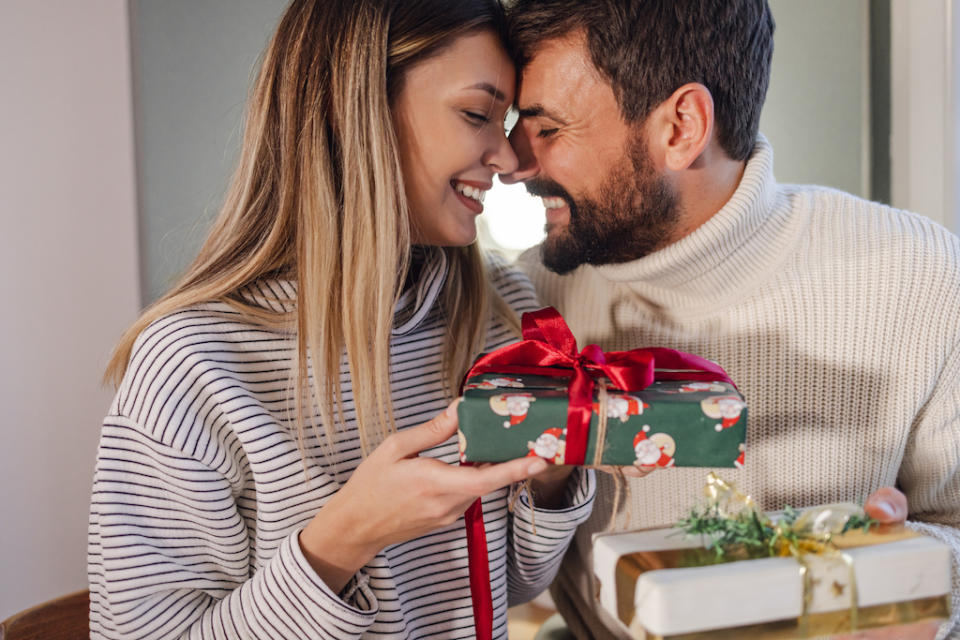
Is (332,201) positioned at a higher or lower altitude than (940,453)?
higher

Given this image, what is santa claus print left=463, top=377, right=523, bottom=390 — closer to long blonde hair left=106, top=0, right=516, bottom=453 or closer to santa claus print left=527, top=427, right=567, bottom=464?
santa claus print left=527, top=427, right=567, bottom=464

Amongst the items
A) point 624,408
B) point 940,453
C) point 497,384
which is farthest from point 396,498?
point 940,453

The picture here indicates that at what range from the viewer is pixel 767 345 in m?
1.24

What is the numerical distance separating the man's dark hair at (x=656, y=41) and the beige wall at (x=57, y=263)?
92cm

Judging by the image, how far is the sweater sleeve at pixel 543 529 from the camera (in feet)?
3.71

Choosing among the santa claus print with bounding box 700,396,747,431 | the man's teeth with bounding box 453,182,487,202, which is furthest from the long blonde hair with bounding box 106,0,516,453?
the santa claus print with bounding box 700,396,747,431

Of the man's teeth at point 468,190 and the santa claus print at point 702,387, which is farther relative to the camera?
the man's teeth at point 468,190

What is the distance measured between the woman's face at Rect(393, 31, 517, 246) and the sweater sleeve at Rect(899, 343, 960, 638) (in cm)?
76

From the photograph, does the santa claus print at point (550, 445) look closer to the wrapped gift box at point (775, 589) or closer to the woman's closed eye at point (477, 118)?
the wrapped gift box at point (775, 589)

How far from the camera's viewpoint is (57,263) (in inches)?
63.2

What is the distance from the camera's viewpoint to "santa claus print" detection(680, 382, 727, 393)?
0.85 m

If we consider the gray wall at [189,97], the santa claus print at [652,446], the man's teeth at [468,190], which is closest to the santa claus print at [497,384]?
the santa claus print at [652,446]

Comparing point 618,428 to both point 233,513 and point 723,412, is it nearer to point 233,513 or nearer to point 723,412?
point 723,412

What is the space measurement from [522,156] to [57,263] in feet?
3.26
